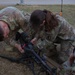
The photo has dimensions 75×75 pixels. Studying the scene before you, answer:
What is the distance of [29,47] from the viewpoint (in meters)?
2.95

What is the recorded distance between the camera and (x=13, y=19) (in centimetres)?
304

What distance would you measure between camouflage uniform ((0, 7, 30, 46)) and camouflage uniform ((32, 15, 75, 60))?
0.23 m

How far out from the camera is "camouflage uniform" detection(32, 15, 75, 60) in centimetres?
320

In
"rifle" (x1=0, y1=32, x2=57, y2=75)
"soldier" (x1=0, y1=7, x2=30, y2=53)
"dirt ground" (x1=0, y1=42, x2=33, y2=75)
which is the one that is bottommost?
"dirt ground" (x1=0, y1=42, x2=33, y2=75)

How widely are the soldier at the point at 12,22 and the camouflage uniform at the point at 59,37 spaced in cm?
24

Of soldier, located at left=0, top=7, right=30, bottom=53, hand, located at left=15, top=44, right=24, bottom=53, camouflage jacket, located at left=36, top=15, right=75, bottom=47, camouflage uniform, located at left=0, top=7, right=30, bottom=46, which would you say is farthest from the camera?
camouflage jacket, located at left=36, top=15, right=75, bottom=47

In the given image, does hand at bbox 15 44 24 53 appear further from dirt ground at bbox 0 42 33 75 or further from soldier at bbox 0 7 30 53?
dirt ground at bbox 0 42 33 75

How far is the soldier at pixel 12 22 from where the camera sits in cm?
283

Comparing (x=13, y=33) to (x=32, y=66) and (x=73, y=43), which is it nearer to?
(x=32, y=66)

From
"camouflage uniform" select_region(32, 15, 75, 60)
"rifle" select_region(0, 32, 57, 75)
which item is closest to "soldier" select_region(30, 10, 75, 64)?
"camouflage uniform" select_region(32, 15, 75, 60)

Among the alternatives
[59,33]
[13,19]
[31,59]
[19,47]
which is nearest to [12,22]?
[13,19]

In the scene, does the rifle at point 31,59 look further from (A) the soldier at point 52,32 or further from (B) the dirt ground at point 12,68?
(A) the soldier at point 52,32

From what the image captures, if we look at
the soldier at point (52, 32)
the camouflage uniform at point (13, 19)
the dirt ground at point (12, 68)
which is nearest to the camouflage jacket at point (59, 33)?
the soldier at point (52, 32)

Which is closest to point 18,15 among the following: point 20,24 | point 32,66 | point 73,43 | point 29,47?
point 20,24
